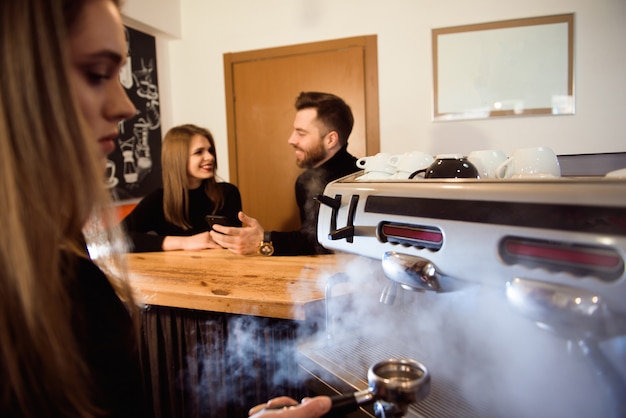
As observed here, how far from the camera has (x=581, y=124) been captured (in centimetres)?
244

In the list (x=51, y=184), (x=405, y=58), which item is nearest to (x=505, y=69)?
(x=405, y=58)

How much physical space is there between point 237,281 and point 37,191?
2.67 feet

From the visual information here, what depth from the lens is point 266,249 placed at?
1.72m

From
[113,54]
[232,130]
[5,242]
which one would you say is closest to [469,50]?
[232,130]

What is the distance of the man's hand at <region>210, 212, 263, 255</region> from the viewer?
174 cm

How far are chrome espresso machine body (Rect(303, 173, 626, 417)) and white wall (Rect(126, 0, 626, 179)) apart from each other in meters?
2.07

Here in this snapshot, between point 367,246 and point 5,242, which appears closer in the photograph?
point 5,242

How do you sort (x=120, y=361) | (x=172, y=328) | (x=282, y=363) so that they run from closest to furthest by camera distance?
(x=120, y=361), (x=282, y=363), (x=172, y=328)

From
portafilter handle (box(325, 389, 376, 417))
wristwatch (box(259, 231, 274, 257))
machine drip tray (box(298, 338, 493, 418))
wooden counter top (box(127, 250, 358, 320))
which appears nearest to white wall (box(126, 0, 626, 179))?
wristwatch (box(259, 231, 274, 257))

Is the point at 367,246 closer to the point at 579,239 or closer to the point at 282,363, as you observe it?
the point at 579,239

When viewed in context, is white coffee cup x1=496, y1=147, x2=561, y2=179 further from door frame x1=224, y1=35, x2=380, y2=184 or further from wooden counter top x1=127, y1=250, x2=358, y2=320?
door frame x1=224, y1=35, x2=380, y2=184

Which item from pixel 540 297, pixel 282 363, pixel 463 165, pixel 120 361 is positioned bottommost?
pixel 282 363

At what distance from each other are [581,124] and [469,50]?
76 cm

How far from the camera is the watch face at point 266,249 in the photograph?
67.2 inches
